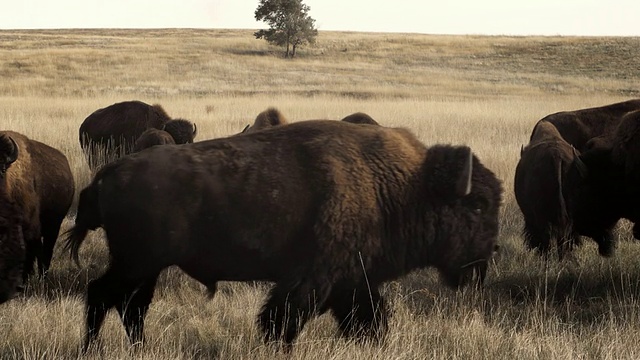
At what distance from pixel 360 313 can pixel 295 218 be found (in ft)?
2.52

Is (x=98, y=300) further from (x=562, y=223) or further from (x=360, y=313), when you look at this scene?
(x=562, y=223)

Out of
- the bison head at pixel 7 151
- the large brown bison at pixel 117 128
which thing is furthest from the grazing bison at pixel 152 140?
the bison head at pixel 7 151

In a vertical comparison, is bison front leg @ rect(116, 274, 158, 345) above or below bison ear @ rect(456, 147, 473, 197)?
below

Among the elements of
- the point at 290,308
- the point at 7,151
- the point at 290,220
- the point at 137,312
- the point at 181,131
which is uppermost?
the point at 7,151

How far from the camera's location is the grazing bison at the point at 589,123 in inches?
373

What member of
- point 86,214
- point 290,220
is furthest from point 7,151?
point 290,220

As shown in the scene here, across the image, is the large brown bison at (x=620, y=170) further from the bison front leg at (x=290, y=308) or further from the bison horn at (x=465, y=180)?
the bison front leg at (x=290, y=308)

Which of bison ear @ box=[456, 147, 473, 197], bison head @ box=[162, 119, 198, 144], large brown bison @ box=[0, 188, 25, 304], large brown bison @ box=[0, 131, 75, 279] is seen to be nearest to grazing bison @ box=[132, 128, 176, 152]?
bison head @ box=[162, 119, 198, 144]

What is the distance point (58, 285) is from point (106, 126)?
619 cm

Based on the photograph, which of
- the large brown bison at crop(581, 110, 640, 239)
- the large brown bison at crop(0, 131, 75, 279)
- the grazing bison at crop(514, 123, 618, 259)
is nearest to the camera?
the large brown bison at crop(0, 131, 75, 279)

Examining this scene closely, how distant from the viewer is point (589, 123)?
380 inches

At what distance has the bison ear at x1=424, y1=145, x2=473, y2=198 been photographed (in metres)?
4.36

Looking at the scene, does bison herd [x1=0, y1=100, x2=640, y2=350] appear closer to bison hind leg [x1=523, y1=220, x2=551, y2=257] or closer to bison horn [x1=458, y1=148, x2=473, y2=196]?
bison horn [x1=458, y1=148, x2=473, y2=196]

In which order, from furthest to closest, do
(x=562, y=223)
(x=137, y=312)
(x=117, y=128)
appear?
(x=117, y=128), (x=562, y=223), (x=137, y=312)
